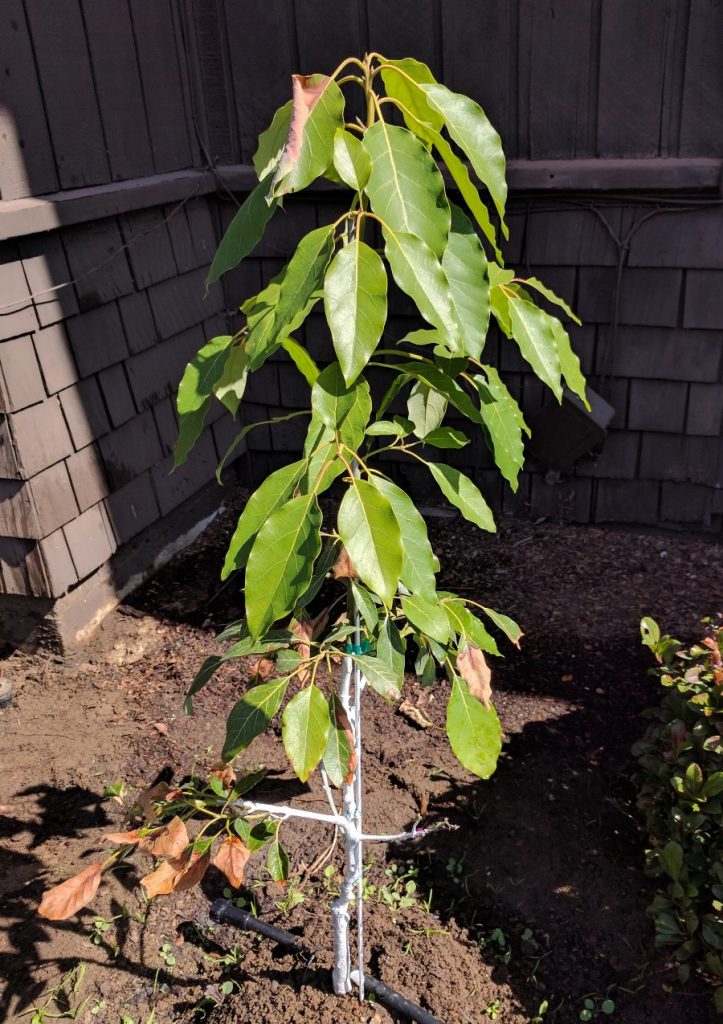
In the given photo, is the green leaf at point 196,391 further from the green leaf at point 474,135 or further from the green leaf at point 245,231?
the green leaf at point 474,135

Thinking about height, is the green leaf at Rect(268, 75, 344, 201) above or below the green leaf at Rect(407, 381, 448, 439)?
above

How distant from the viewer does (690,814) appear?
6.13 ft

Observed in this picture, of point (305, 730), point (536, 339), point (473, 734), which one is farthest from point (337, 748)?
point (536, 339)

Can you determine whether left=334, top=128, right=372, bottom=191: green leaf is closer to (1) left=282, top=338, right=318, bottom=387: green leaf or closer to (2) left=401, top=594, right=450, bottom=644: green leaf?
(1) left=282, top=338, right=318, bottom=387: green leaf

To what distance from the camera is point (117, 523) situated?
123 inches

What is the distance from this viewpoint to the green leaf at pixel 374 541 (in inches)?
46.4

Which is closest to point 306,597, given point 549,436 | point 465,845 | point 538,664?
point 465,845

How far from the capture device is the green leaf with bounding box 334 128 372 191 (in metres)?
1.13

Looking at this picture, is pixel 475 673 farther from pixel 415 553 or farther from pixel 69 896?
pixel 69 896

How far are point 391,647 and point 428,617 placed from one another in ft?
0.58

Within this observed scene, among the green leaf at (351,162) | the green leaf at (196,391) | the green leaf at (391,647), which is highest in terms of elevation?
the green leaf at (351,162)

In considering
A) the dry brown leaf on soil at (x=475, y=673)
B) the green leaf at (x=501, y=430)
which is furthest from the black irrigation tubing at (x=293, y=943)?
the green leaf at (x=501, y=430)

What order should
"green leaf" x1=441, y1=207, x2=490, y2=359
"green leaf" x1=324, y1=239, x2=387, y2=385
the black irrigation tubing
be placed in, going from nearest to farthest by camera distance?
"green leaf" x1=324, y1=239, x2=387, y2=385
"green leaf" x1=441, y1=207, x2=490, y2=359
the black irrigation tubing

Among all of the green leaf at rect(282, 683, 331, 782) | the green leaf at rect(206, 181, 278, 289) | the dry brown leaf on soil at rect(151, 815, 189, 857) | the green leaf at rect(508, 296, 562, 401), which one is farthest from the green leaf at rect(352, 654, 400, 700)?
the green leaf at rect(206, 181, 278, 289)
